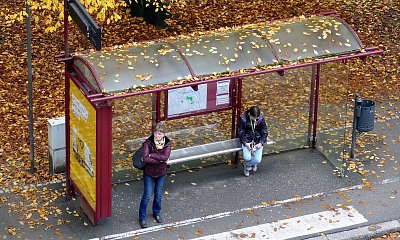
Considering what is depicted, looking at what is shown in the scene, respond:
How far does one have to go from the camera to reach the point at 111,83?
11344mm

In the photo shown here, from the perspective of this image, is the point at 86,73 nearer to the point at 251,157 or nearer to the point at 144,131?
the point at 144,131

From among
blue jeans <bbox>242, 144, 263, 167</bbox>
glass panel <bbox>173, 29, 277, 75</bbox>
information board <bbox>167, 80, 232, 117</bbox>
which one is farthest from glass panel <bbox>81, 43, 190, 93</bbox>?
blue jeans <bbox>242, 144, 263, 167</bbox>

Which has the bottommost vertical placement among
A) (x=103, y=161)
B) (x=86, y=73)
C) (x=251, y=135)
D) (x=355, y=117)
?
(x=251, y=135)

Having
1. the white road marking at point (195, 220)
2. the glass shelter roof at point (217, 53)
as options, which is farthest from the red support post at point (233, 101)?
the white road marking at point (195, 220)

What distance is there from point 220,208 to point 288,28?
2731mm

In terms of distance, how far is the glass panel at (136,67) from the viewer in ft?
37.4

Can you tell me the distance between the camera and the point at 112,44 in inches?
709

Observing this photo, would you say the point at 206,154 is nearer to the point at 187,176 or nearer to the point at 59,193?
the point at 187,176

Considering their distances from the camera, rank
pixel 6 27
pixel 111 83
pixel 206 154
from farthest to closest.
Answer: pixel 6 27 → pixel 206 154 → pixel 111 83

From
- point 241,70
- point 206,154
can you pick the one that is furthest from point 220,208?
point 241,70

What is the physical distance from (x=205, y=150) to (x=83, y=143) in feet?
7.14

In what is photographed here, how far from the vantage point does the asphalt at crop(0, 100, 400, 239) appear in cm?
1207

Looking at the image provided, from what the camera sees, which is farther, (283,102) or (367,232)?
(283,102)

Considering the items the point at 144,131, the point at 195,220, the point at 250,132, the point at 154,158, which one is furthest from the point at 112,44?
the point at 154,158
